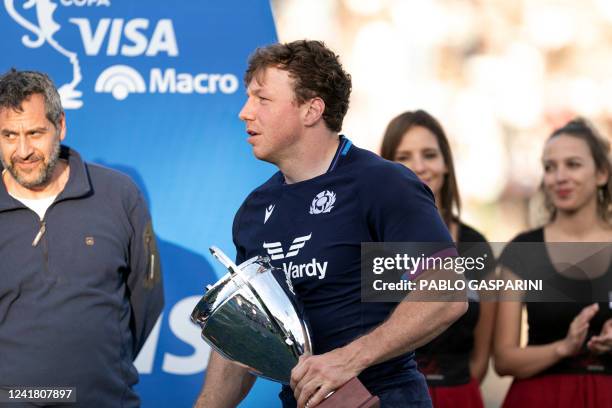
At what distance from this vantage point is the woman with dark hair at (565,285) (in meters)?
3.97

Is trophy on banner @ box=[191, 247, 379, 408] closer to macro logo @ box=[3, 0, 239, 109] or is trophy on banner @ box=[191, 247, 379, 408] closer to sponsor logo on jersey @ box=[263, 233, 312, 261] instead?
sponsor logo on jersey @ box=[263, 233, 312, 261]

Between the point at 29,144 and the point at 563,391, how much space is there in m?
2.05

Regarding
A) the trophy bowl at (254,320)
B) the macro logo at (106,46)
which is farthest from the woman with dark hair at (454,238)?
the trophy bowl at (254,320)

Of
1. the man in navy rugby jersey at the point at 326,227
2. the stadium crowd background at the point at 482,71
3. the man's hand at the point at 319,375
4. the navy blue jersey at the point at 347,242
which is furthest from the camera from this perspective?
the stadium crowd background at the point at 482,71

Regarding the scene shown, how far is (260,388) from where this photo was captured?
4184 millimetres

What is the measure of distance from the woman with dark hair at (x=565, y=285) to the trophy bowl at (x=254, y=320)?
1.67m

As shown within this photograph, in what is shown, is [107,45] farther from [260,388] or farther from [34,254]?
[260,388]

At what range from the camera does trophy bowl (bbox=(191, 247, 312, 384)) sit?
255cm

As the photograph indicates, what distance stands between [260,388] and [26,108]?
Answer: 140cm

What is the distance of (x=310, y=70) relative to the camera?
9.73 ft

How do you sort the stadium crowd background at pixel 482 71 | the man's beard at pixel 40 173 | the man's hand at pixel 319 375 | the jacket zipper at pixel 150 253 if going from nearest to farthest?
the man's hand at pixel 319 375, the man's beard at pixel 40 173, the jacket zipper at pixel 150 253, the stadium crowd background at pixel 482 71

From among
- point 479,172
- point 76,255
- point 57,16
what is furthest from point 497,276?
point 57,16

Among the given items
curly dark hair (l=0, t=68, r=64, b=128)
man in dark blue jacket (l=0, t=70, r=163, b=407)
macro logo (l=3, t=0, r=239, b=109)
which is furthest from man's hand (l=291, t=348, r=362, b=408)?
macro logo (l=3, t=0, r=239, b=109)

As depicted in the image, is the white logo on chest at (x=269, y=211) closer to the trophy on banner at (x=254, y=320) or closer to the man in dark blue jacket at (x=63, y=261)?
the trophy on banner at (x=254, y=320)
